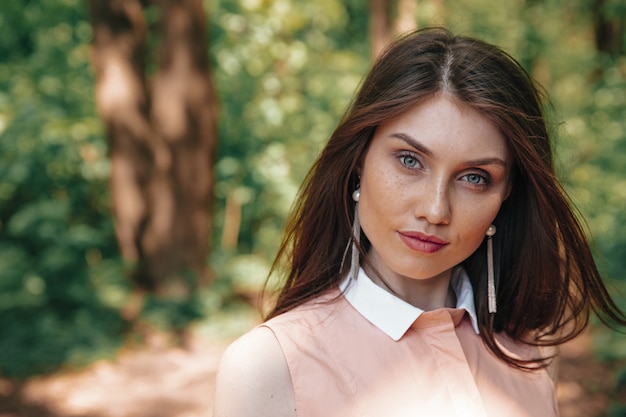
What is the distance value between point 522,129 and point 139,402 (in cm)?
371

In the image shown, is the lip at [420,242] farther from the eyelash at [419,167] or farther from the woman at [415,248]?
the eyelash at [419,167]

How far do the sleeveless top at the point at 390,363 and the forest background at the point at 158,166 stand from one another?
275 centimetres

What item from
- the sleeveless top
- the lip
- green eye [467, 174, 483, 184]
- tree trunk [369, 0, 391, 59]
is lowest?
the sleeveless top

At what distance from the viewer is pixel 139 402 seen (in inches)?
178

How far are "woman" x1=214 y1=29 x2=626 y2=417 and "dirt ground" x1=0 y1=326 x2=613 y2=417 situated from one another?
297 cm

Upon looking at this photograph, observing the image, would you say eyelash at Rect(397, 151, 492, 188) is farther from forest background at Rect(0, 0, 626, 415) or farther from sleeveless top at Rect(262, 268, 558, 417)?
forest background at Rect(0, 0, 626, 415)

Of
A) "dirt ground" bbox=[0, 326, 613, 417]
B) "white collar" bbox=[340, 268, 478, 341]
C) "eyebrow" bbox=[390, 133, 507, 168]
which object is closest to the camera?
"eyebrow" bbox=[390, 133, 507, 168]

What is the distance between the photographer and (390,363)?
1.49 metres

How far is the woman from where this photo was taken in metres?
1.42

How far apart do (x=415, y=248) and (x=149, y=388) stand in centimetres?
368

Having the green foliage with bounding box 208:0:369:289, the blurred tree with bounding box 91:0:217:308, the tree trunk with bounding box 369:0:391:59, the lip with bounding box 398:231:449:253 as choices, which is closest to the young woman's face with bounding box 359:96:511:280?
the lip with bounding box 398:231:449:253

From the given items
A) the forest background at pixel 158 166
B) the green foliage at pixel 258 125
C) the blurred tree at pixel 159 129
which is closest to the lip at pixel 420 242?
the forest background at pixel 158 166

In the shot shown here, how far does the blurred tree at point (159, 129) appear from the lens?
575cm

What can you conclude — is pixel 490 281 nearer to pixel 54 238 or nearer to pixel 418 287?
pixel 418 287
